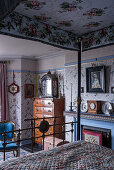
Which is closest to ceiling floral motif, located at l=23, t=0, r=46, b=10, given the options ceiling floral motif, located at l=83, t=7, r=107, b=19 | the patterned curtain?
ceiling floral motif, located at l=83, t=7, r=107, b=19

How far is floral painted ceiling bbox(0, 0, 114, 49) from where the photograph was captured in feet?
8.54

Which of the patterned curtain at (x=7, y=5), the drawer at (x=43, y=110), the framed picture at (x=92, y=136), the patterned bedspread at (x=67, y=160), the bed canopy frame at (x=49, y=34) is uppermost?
the bed canopy frame at (x=49, y=34)

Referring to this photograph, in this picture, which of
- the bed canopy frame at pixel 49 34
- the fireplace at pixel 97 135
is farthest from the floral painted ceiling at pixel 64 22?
the fireplace at pixel 97 135

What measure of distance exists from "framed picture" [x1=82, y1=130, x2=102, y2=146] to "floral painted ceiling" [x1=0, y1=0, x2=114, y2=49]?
224cm

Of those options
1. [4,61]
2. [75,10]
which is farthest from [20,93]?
[75,10]

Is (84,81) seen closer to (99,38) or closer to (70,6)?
(99,38)

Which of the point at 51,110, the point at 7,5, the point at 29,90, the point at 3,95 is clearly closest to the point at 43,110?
the point at 51,110

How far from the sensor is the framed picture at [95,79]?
456cm

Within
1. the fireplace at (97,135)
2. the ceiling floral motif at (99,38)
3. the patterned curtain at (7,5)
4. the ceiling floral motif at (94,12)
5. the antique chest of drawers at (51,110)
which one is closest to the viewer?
the patterned curtain at (7,5)

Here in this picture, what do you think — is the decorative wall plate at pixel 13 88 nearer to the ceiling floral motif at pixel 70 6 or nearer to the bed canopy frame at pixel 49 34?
the bed canopy frame at pixel 49 34

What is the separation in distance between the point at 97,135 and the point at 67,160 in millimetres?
2640

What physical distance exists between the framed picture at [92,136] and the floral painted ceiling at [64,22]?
2.24m

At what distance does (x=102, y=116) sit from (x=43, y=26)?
8.19 ft

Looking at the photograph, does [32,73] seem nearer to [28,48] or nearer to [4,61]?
[4,61]
